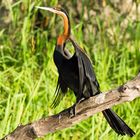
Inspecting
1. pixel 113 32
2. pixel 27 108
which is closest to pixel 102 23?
pixel 113 32

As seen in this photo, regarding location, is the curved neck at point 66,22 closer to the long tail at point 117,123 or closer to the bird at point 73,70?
the bird at point 73,70

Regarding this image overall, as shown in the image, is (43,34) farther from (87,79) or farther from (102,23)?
(87,79)

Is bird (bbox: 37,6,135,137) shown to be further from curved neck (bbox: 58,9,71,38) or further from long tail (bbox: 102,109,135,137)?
long tail (bbox: 102,109,135,137)

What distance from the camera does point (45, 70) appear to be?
4.44m

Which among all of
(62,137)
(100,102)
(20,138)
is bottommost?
(62,137)

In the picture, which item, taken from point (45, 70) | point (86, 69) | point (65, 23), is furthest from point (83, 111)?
point (45, 70)

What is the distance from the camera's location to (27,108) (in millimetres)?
3912

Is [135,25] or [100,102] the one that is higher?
[100,102]

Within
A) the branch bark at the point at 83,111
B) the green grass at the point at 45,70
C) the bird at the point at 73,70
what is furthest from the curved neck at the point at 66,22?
the green grass at the point at 45,70

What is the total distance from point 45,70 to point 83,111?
1648mm

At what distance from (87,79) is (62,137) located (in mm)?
1138

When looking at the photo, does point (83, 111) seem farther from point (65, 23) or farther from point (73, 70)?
point (65, 23)

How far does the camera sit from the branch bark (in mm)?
2713

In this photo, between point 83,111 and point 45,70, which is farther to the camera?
point 45,70
